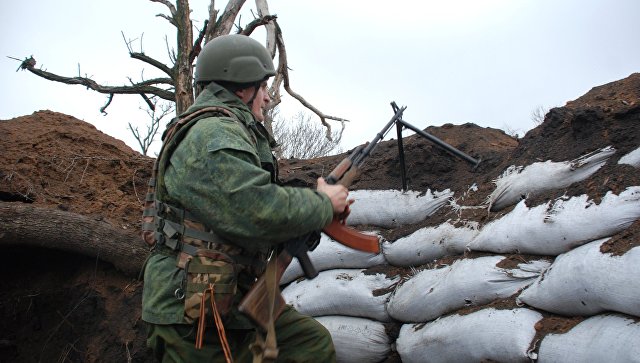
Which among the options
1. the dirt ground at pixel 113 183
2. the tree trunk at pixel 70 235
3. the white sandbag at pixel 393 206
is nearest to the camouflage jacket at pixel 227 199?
the dirt ground at pixel 113 183

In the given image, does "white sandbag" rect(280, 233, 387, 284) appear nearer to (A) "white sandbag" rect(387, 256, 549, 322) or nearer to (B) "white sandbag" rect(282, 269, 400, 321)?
(B) "white sandbag" rect(282, 269, 400, 321)

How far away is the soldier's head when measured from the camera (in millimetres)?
2453

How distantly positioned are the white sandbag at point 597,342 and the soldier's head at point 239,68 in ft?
4.66

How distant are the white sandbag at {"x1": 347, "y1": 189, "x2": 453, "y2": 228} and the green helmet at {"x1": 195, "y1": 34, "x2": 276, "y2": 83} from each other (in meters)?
1.59

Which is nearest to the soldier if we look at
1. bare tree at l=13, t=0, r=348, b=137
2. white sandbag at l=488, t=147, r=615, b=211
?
white sandbag at l=488, t=147, r=615, b=211

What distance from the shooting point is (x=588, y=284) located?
236cm

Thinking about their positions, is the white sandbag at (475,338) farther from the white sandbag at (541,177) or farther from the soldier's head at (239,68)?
the soldier's head at (239,68)

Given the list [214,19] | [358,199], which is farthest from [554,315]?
[214,19]

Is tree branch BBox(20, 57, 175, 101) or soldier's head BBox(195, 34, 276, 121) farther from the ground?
tree branch BBox(20, 57, 175, 101)

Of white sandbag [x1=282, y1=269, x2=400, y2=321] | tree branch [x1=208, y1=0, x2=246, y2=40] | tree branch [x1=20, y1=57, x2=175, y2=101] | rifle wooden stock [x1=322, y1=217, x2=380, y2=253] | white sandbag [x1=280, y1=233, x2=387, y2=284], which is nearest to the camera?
rifle wooden stock [x1=322, y1=217, x2=380, y2=253]

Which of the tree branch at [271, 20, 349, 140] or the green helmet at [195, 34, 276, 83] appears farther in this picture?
the tree branch at [271, 20, 349, 140]

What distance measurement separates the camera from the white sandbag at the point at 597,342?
2057 millimetres

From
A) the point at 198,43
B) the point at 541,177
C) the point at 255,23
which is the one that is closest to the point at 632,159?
the point at 541,177

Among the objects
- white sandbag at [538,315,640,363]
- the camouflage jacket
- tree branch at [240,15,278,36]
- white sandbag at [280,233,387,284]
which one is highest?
tree branch at [240,15,278,36]
